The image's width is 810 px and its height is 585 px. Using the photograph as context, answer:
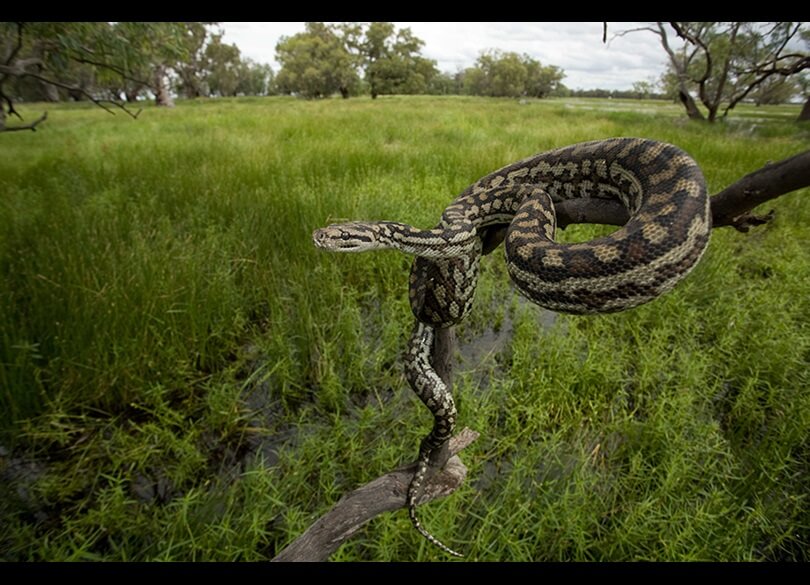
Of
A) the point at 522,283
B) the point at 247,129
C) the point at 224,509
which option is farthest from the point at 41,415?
the point at 247,129

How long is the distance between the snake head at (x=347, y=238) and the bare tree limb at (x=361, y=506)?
1389mm

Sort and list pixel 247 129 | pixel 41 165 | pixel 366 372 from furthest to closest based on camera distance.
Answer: pixel 247 129
pixel 41 165
pixel 366 372

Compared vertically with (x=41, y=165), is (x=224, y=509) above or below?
below

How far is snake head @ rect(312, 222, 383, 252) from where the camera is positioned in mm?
2746

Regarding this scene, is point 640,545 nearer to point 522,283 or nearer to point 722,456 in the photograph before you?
point 722,456

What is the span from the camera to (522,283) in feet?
7.66

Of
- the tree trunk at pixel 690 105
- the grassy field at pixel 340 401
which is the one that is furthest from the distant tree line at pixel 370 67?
the grassy field at pixel 340 401

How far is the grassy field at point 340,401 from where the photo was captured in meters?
3.76

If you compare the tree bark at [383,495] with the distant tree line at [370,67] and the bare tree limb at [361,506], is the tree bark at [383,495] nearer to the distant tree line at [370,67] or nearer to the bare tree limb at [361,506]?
the bare tree limb at [361,506]

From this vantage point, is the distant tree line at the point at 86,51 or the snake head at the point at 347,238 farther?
the distant tree line at the point at 86,51

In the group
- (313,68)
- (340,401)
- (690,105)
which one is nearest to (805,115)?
(690,105)

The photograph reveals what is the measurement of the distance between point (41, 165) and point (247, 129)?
887 cm

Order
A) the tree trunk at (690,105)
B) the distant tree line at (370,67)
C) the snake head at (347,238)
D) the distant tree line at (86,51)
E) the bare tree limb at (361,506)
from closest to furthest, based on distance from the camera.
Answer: the bare tree limb at (361,506) → the snake head at (347,238) → the distant tree line at (86,51) → the tree trunk at (690,105) → the distant tree line at (370,67)

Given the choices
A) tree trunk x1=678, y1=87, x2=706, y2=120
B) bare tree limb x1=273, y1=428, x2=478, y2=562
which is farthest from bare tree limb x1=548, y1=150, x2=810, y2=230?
tree trunk x1=678, y1=87, x2=706, y2=120
